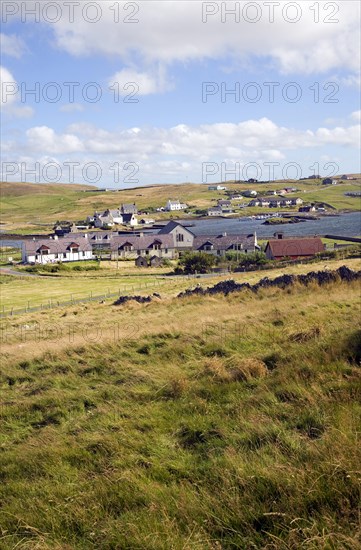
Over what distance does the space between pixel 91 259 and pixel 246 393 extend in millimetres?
103472

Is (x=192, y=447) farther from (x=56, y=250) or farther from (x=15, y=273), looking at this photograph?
(x=56, y=250)

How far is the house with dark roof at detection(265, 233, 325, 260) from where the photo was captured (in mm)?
77312

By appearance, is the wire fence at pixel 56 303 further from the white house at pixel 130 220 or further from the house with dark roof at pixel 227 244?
the white house at pixel 130 220

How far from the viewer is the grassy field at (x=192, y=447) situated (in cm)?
521

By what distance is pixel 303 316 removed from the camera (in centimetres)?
1541

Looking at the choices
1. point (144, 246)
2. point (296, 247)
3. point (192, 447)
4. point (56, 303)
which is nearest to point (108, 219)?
point (144, 246)

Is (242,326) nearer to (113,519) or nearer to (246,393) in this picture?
(246,393)

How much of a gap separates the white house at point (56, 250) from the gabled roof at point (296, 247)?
47625 millimetres

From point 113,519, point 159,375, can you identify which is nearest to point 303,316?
point 159,375

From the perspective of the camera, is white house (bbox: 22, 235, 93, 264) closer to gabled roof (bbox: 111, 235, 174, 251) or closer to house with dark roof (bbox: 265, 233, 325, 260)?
gabled roof (bbox: 111, 235, 174, 251)

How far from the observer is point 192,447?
23.9ft

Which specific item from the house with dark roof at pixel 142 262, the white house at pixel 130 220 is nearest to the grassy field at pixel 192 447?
the house with dark roof at pixel 142 262

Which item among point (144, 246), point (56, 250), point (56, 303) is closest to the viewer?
point (56, 303)

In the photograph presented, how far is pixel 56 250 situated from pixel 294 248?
2079 inches
